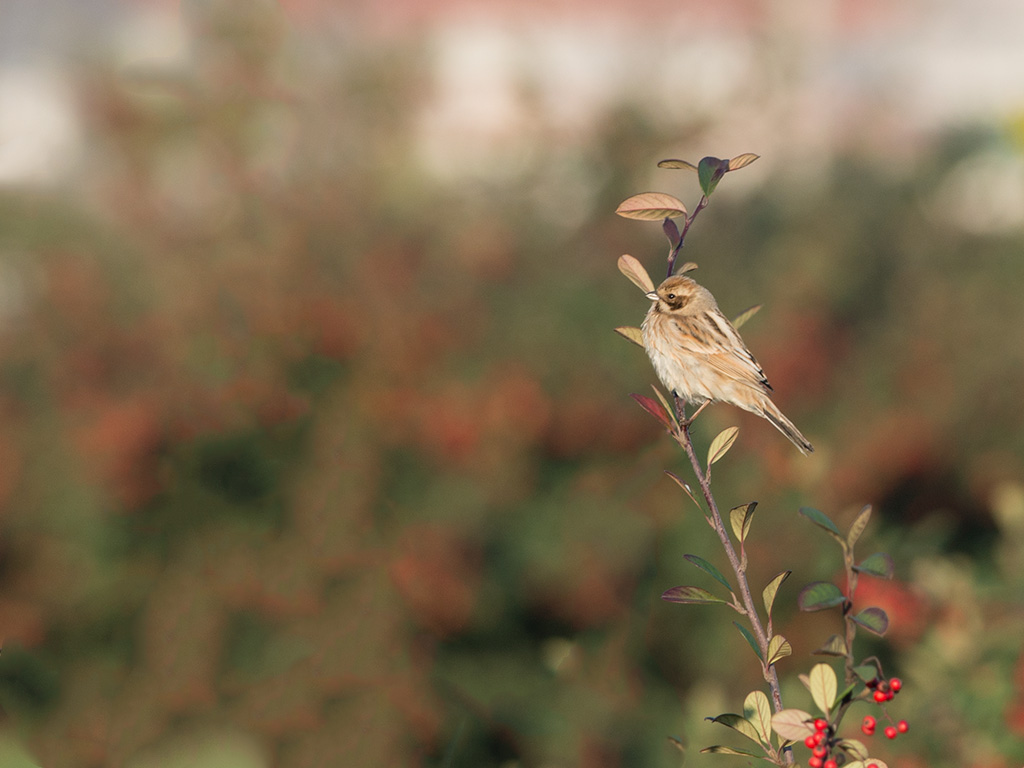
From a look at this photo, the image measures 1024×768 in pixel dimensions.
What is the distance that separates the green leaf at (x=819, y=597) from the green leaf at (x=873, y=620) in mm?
15

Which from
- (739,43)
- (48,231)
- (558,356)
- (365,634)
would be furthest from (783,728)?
(739,43)

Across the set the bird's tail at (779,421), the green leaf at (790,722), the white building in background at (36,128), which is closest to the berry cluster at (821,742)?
the green leaf at (790,722)

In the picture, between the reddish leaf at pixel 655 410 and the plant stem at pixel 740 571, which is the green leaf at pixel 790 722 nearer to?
the plant stem at pixel 740 571

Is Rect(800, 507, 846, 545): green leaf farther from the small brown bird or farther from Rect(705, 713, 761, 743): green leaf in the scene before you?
the small brown bird

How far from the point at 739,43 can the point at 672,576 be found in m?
4.92

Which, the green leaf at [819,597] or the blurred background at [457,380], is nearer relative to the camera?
the green leaf at [819,597]

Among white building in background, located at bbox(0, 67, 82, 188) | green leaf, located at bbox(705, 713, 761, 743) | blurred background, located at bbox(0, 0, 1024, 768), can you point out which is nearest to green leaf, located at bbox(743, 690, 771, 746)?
green leaf, located at bbox(705, 713, 761, 743)

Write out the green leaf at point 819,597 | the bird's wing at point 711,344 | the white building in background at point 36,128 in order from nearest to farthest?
the green leaf at point 819,597 < the bird's wing at point 711,344 < the white building in background at point 36,128

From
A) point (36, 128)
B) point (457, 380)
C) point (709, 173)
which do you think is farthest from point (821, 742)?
point (36, 128)

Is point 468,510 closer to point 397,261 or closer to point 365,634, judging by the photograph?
point 365,634

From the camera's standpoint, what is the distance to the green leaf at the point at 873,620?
22.0 inches

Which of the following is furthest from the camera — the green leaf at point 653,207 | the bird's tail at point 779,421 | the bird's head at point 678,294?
the bird's tail at point 779,421

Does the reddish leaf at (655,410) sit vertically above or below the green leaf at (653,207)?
below

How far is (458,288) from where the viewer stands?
3.70m
